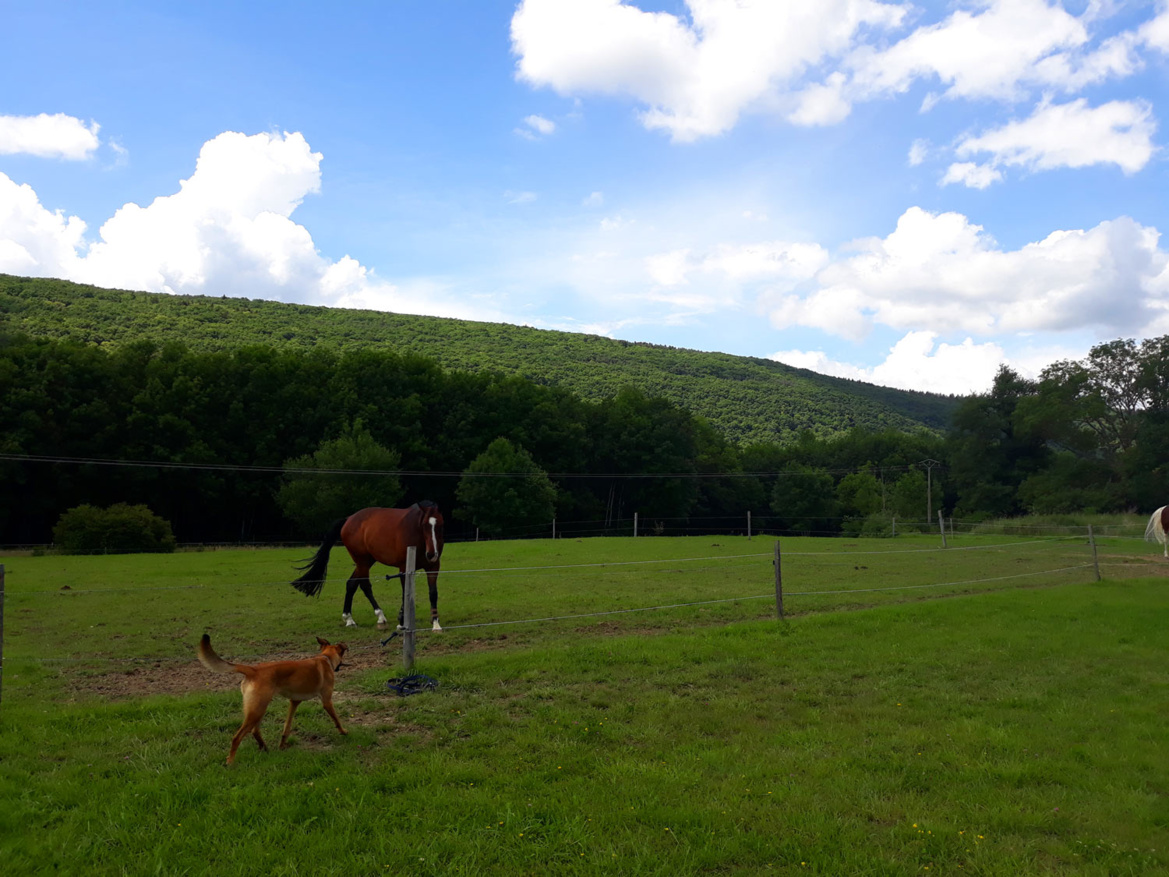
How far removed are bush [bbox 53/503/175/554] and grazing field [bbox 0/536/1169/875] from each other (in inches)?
828

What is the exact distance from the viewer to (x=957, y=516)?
217 feet

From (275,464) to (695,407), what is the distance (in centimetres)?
7675

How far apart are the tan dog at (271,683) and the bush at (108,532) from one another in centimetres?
3034

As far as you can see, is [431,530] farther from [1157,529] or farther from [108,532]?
[1157,529]

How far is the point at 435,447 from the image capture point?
55719 millimetres

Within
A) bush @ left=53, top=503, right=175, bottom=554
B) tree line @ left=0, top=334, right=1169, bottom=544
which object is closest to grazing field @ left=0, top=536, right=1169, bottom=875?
bush @ left=53, top=503, right=175, bottom=554

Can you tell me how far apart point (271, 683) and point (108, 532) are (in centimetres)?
3093

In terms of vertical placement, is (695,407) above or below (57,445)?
above

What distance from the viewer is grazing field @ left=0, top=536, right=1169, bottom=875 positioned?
4.05 metres

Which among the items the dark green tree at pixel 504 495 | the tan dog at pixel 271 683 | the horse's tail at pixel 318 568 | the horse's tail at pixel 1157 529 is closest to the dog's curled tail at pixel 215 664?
the tan dog at pixel 271 683

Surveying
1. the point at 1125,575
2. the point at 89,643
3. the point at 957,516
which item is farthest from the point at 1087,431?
the point at 89,643

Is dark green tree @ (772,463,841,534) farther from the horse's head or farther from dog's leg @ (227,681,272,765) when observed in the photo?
dog's leg @ (227,681,272,765)

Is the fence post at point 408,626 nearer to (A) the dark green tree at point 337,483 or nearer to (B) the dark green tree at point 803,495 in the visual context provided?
(A) the dark green tree at point 337,483

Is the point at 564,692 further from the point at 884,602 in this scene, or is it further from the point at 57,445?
the point at 57,445
